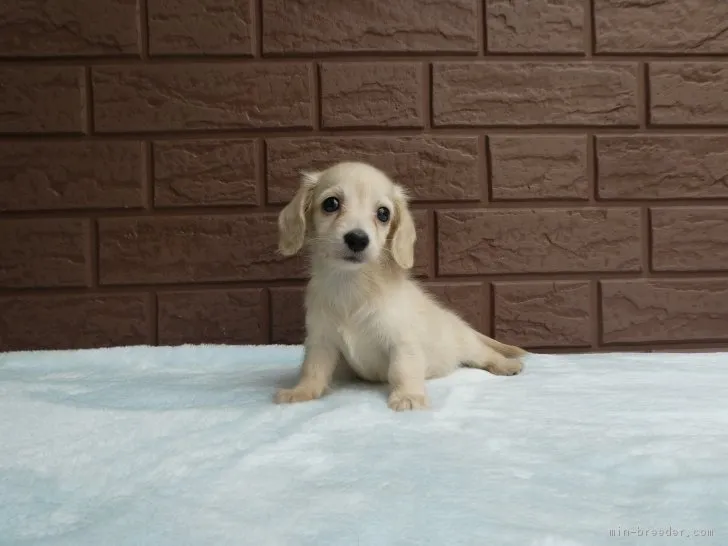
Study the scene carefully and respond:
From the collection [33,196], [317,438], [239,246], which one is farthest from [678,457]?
[33,196]

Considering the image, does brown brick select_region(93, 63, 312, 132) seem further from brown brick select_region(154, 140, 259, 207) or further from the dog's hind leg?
the dog's hind leg

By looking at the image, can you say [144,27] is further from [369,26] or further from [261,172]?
[369,26]

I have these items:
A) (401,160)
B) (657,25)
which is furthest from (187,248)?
(657,25)

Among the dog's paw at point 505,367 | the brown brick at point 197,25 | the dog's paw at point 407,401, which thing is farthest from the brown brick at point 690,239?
the brown brick at point 197,25

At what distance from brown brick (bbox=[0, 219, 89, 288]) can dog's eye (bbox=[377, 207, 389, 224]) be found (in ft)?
3.59

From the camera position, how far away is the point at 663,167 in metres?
2.09

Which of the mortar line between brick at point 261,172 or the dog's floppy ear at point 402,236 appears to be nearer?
the dog's floppy ear at point 402,236

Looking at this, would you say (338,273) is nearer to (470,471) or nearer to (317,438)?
(317,438)

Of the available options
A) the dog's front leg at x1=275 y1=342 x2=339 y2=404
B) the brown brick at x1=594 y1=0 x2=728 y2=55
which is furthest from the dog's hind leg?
the brown brick at x1=594 y1=0 x2=728 y2=55

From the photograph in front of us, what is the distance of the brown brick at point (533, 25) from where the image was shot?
2033mm

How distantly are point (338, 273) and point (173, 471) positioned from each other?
74 centimetres

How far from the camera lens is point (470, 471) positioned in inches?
35.9

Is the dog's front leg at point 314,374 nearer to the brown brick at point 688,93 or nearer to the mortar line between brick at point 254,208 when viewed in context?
the mortar line between brick at point 254,208

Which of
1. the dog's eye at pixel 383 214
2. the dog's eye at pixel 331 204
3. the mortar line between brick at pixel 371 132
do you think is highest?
the mortar line between brick at pixel 371 132
